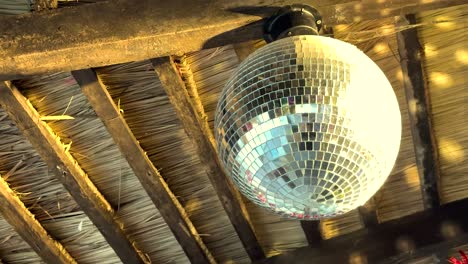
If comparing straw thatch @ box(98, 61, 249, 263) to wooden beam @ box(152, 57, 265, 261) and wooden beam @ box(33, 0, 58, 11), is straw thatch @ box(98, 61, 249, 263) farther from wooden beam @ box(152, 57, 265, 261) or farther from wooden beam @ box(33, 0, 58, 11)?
wooden beam @ box(33, 0, 58, 11)

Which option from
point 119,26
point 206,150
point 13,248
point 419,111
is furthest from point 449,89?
point 13,248

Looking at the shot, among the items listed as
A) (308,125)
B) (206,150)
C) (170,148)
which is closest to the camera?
(308,125)

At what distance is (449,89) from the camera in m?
2.27

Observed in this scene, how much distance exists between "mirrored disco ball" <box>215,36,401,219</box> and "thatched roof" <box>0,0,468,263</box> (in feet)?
2.35

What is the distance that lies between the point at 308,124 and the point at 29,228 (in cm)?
157

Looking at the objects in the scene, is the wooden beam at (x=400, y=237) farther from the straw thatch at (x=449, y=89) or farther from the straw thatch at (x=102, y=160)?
the straw thatch at (x=102, y=160)

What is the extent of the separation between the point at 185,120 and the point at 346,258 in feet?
3.41

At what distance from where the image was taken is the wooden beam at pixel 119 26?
164 cm

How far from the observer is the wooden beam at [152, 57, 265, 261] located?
1.93m

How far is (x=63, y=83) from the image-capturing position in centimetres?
204

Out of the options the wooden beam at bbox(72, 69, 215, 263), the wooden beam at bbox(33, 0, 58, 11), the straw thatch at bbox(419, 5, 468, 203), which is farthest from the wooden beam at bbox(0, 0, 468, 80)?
the straw thatch at bbox(419, 5, 468, 203)

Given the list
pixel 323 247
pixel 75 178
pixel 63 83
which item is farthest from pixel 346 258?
pixel 63 83

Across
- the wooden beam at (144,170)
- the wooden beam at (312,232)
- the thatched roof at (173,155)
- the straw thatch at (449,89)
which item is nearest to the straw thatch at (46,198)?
the thatched roof at (173,155)

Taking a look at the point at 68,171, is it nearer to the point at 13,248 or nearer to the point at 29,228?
the point at 29,228
